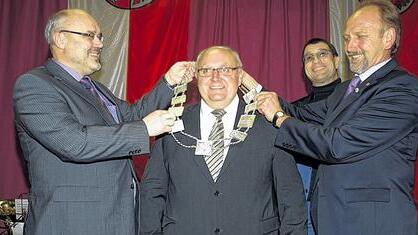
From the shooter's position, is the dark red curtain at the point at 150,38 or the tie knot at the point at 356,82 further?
the dark red curtain at the point at 150,38

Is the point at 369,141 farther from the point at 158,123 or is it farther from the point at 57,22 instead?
the point at 57,22

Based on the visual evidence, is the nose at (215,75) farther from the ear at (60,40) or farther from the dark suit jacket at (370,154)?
the ear at (60,40)

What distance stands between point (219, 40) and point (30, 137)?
3248 millimetres

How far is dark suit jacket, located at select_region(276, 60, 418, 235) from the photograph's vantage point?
93.4 inches

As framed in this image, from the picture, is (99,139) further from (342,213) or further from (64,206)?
(342,213)

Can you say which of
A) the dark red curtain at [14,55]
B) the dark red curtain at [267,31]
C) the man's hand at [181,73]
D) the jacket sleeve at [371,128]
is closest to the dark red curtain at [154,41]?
the dark red curtain at [267,31]

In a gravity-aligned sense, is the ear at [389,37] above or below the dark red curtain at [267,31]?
below

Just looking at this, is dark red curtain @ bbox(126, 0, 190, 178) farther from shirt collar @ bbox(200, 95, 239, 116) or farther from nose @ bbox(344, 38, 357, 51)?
nose @ bbox(344, 38, 357, 51)

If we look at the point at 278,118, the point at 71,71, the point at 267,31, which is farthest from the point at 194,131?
the point at 267,31

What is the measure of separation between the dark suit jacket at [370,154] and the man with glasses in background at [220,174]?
0.20 meters

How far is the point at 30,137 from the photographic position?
244 centimetres

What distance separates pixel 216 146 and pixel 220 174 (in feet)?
0.52

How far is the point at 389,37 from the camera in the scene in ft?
8.44

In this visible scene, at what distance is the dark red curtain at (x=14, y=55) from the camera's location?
17.4ft
